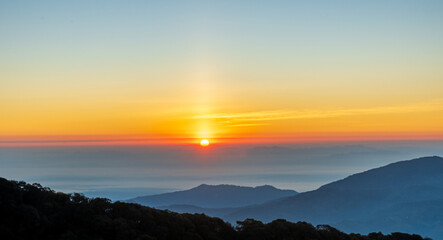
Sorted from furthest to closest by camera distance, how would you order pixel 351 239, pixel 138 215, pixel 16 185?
1. pixel 351 239
2. pixel 138 215
3. pixel 16 185

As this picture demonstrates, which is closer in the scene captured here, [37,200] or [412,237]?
[37,200]

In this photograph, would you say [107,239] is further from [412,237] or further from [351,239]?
[412,237]

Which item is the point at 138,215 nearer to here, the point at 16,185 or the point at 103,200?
the point at 103,200

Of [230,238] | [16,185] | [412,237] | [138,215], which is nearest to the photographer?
[16,185]

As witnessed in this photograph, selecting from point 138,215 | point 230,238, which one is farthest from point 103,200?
point 230,238

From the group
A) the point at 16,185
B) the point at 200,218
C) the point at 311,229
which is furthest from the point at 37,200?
the point at 311,229

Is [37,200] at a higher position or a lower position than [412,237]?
higher
